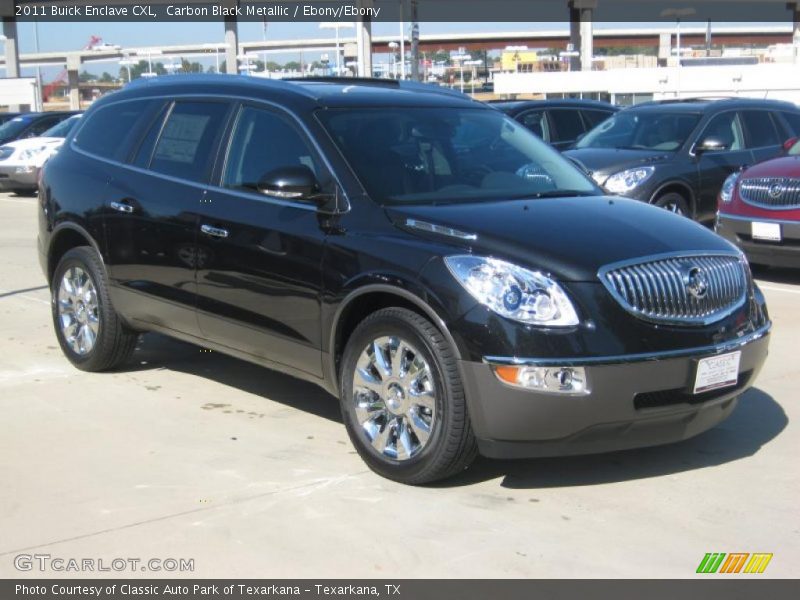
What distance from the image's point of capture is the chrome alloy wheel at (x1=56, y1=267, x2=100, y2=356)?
6.97 m

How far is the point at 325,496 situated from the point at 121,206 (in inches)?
102

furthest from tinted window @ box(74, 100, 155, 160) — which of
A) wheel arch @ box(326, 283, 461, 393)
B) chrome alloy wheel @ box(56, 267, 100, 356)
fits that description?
wheel arch @ box(326, 283, 461, 393)

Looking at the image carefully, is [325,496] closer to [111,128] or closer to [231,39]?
[111,128]

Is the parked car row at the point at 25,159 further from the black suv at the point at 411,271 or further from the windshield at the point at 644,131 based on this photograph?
the black suv at the point at 411,271

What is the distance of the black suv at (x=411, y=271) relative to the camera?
457cm

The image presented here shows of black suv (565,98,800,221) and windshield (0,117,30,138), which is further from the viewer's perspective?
windshield (0,117,30,138)

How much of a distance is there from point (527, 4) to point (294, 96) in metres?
52.7

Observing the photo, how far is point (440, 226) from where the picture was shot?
4.94 metres

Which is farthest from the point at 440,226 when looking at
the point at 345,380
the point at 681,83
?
the point at 681,83

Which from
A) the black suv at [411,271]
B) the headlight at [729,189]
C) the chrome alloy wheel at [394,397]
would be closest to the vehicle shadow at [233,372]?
the black suv at [411,271]

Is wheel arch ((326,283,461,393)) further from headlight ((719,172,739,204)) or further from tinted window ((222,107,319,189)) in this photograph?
headlight ((719,172,739,204))

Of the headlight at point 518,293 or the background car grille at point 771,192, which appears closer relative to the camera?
the headlight at point 518,293

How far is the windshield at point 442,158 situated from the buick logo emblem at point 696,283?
1.04m

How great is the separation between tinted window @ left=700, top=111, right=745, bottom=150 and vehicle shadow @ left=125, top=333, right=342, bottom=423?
23.8 feet
